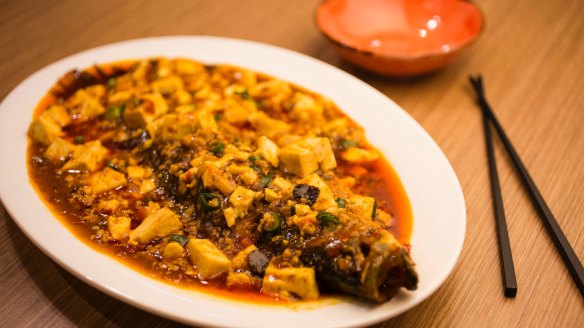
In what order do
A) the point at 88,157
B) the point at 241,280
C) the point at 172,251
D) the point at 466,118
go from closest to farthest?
1. the point at 241,280
2. the point at 172,251
3. the point at 88,157
4. the point at 466,118

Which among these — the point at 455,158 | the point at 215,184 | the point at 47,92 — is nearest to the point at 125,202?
the point at 215,184

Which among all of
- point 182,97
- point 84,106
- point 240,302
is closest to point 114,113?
point 84,106

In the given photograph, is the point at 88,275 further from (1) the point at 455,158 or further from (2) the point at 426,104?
(2) the point at 426,104

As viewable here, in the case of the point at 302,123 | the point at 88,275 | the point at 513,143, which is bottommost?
the point at 513,143

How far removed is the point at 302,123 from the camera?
3.11m

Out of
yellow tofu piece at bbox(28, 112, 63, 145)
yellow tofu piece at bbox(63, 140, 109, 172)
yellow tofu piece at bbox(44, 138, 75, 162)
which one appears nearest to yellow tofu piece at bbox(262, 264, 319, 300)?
yellow tofu piece at bbox(63, 140, 109, 172)

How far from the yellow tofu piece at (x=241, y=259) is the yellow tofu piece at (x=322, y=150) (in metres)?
0.67

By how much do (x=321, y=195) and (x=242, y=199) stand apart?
35cm

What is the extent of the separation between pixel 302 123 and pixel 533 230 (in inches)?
53.8

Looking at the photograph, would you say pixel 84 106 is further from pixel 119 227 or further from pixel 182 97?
pixel 119 227

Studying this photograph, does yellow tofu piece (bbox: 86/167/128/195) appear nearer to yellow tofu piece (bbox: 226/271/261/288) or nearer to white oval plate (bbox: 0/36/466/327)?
white oval plate (bbox: 0/36/466/327)

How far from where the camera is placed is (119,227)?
2355 millimetres

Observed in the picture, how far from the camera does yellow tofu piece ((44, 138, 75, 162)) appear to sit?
2725mm

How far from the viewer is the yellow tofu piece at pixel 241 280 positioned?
214cm
